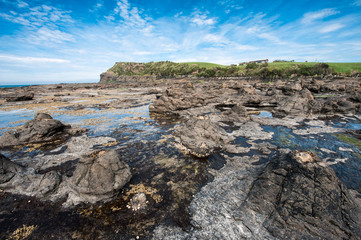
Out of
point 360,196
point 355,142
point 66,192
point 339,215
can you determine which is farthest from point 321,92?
point 66,192

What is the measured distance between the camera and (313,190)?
7598 millimetres

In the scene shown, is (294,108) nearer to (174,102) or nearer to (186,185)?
(174,102)

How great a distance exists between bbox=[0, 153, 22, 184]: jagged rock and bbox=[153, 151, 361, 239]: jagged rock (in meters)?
10.5

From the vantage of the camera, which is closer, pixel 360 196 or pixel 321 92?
pixel 360 196

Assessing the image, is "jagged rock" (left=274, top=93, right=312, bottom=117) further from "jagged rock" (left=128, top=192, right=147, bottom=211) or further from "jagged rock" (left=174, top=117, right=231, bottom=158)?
"jagged rock" (left=128, top=192, right=147, bottom=211)

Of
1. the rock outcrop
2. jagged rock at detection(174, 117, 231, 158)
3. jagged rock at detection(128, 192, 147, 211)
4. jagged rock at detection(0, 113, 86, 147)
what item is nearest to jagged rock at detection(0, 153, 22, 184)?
the rock outcrop

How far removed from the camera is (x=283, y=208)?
7523 millimetres

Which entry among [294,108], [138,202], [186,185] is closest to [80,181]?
[138,202]

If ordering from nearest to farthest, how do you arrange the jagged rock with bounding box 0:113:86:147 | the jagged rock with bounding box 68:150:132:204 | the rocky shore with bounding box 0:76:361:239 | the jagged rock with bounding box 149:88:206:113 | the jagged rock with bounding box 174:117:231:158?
the rocky shore with bounding box 0:76:361:239 → the jagged rock with bounding box 68:150:132:204 → the jagged rock with bounding box 174:117:231:158 → the jagged rock with bounding box 0:113:86:147 → the jagged rock with bounding box 149:88:206:113

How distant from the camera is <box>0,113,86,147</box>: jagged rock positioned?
17.4 meters

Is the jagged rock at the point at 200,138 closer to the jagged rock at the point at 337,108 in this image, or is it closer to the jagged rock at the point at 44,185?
the jagged rock at the point at 44,185

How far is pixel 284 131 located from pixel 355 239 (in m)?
15.4

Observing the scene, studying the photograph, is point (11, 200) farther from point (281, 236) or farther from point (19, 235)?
point (281, 236)

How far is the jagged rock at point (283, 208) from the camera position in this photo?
22.2ft
